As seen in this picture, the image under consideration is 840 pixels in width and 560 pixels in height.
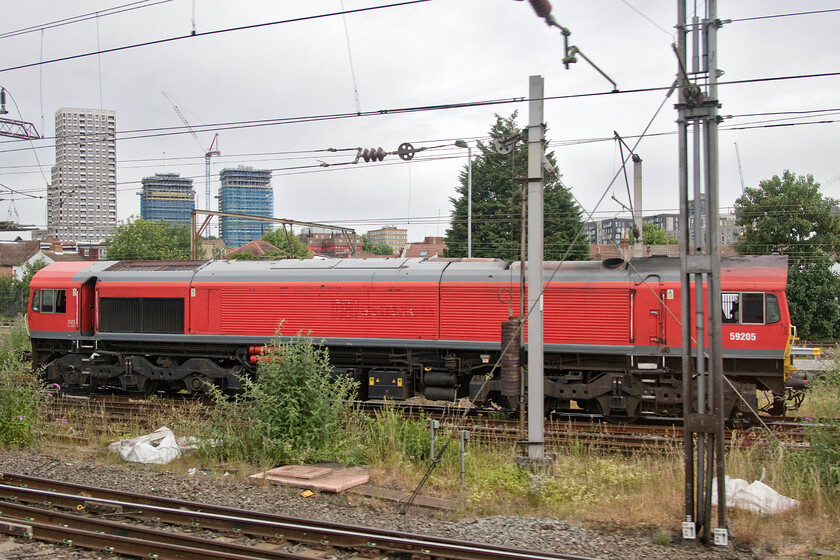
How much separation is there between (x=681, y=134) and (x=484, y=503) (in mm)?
4933

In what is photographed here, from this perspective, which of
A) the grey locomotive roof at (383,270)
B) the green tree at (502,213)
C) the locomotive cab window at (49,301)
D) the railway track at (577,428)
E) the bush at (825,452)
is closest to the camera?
the bush at (825,452)

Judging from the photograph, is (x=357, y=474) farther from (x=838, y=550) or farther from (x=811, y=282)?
(x=811, y=282)

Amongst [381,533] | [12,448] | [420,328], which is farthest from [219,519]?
[420,328]

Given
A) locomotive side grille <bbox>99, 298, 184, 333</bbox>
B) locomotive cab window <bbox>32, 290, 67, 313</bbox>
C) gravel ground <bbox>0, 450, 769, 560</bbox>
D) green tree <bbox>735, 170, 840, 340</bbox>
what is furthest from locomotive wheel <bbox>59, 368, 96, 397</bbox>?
green tree <bbox>735, 170, 840, 340</bbox>

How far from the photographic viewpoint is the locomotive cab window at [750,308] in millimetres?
12273

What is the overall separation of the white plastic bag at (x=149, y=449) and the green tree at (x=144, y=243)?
5481 cm

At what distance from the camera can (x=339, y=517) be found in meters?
8.08

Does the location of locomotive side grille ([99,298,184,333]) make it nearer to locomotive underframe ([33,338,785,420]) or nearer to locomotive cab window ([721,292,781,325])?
locomotive underframe ([33,338,785,420])

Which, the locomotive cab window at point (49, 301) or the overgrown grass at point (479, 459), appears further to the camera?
the locomotive cab window at point (49, 301)

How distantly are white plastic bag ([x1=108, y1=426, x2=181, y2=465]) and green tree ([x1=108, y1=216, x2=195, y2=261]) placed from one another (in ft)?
180

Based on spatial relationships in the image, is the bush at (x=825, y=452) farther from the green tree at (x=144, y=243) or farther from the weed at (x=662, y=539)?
the green tree at (x=144, y=243)

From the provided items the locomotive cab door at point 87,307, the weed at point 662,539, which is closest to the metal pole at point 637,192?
the weed at point 662,539

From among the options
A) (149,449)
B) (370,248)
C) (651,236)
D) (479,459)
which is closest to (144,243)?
(370,248)

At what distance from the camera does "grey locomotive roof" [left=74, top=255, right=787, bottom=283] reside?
13234 mm
